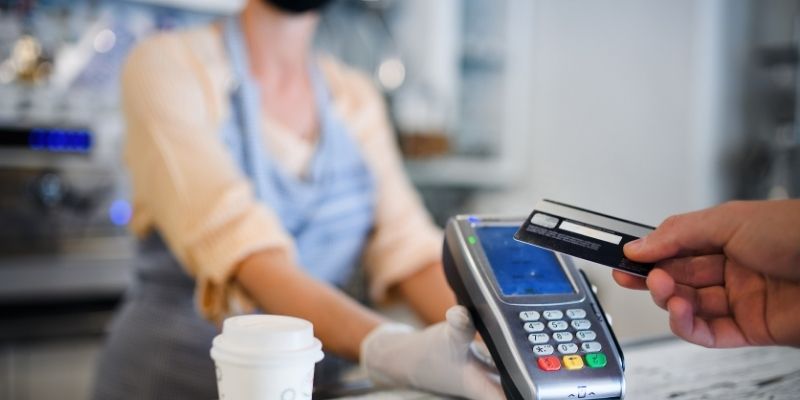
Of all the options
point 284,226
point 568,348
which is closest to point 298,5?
point 284,226

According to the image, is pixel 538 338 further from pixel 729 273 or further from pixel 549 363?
pixel 729 273

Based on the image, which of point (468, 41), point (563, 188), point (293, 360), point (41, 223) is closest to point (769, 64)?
point (563, 188)

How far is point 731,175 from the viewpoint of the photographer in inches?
105

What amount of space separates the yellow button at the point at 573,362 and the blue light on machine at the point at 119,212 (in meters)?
1.92

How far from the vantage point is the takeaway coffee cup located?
552 millimetres

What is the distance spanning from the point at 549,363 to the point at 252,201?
1.85 feet

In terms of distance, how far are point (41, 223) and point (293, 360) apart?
6.10 feet

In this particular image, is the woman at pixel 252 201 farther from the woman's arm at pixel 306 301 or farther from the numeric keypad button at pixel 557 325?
the numeric keypad button at pixel 557 325

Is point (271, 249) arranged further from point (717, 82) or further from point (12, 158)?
point (717, 82)

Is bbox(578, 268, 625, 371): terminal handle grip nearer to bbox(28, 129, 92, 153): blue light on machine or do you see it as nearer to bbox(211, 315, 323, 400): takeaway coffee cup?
bbox(211, 315, 323, 400): takeaway coffee cup

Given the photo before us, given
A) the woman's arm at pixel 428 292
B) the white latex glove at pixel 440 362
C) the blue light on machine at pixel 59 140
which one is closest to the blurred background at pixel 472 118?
the blue light on machine at pixel 59 140

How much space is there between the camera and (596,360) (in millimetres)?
626

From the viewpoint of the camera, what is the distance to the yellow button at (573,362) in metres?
0.61

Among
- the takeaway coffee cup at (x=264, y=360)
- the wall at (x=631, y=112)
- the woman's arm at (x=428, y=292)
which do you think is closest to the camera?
the takeaway coffee cup at (x=264, y=360)
